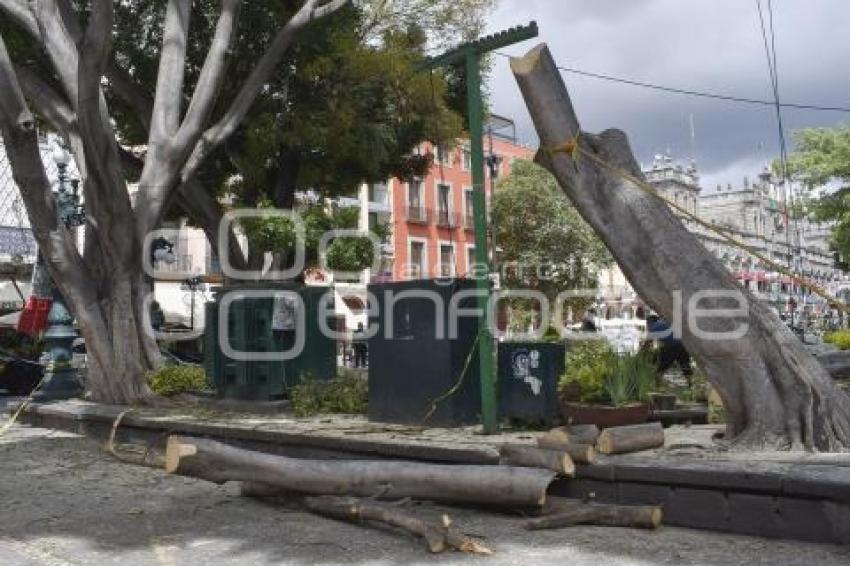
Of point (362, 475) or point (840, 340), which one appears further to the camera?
point (840, 340)

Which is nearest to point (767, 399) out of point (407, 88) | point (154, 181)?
point (154, 181)

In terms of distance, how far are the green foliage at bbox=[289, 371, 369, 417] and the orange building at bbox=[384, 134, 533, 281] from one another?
38.5 m

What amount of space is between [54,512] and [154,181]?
Answer: 19.1 ft

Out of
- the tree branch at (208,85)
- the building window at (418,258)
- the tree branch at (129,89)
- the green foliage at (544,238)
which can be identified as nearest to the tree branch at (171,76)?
the tree branch at (208,85)

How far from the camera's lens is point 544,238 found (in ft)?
137

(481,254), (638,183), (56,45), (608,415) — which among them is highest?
(56,45)

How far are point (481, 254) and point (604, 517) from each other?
2.85m

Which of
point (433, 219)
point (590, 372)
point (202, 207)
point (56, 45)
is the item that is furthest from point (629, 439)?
point (433, 219)

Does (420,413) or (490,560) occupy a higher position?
(420,413)

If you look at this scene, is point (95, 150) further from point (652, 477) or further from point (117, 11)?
point (652, 477)

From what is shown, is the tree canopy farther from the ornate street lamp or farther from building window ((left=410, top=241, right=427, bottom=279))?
the ornate street lamp

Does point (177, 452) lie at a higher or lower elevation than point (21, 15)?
lower

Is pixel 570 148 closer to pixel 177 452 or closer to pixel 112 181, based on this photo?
pixel 177 452

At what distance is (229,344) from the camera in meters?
11.1
